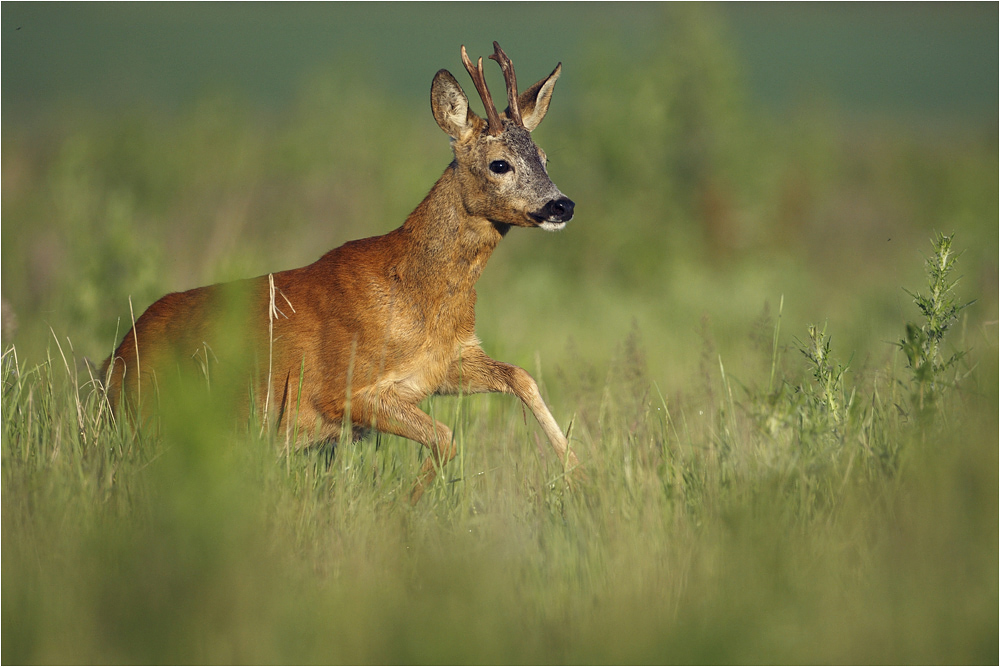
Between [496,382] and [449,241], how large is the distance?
817mm

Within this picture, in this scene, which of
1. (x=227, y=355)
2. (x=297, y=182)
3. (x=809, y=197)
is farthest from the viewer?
(x=809, y=197)

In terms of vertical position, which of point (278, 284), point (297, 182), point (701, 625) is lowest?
point (701, 625)

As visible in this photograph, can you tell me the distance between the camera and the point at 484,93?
5613 millimetres

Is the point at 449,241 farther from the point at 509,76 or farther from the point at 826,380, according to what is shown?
the point at 826,380

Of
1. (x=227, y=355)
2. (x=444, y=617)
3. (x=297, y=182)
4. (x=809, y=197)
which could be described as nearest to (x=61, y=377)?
(x=227, y=355)

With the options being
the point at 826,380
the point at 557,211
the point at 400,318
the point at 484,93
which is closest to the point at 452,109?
the point at 484,93

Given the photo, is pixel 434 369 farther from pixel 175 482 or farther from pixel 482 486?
pixel 175 482

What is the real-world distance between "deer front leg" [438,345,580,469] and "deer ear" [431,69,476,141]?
4.20 ft

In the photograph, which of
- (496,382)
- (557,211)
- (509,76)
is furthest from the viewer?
(509,76)

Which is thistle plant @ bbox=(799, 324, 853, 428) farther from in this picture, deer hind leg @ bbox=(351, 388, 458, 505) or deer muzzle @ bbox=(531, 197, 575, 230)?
deer hind leg @ bbox=(351, 388, 458, 505)

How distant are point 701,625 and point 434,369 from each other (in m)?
2.63

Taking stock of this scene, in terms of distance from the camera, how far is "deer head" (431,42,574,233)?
18.0 ft

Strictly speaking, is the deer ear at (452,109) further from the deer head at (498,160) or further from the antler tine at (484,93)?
the antler tine at (484,93)

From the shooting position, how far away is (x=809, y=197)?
826 inches
